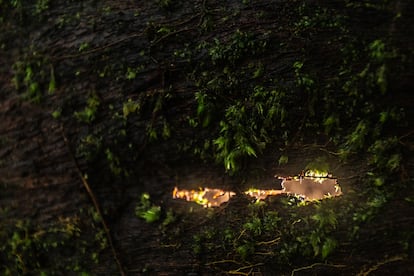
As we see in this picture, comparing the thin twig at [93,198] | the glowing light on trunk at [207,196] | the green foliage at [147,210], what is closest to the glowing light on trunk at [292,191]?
the glowing light on trunk at [207,196]

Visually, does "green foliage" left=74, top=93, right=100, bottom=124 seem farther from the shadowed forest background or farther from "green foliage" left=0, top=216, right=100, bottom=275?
"green foliage" left=0, top=216, right=100, bottom=275

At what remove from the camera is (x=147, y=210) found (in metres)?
2.55

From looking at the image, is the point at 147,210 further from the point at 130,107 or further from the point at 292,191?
the point at 292,191

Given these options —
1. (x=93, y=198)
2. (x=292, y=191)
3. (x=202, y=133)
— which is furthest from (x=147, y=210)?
(x=292, y=191)

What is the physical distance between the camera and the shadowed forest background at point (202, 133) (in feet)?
7.61

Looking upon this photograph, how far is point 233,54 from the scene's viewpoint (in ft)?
8.11

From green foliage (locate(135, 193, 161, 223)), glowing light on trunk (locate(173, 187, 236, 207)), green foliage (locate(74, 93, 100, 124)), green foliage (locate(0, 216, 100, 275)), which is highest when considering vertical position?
green foliage (locate(74, 93, 100, 124))

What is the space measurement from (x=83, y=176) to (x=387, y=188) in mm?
1910

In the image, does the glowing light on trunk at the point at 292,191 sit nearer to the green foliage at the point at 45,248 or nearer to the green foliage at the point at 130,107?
the green foliage at the point at 130,107

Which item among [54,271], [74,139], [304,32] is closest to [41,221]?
[54,271]

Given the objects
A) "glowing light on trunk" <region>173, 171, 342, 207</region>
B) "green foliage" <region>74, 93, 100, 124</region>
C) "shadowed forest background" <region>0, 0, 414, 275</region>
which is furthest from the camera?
"green foliage" <region>74, 93, 100, 124</region>

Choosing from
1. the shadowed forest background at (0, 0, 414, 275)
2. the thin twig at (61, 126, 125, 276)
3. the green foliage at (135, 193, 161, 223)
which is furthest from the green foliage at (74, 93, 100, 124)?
the green foliage at (135, 193, 161, 223)

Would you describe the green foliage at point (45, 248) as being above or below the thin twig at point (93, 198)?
below

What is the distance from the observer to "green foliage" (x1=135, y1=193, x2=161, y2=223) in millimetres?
2535
